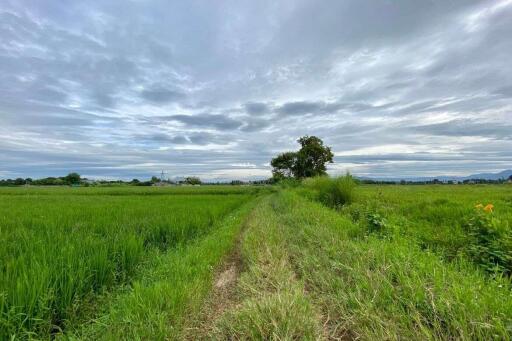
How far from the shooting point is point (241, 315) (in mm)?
2771

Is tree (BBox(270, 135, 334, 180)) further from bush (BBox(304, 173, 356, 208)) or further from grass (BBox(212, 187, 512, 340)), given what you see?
grass (BBox(212, 187, 512, 340))

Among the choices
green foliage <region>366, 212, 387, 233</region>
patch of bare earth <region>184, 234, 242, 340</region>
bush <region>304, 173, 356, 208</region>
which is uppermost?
bush <region>304, 173, 356, 208</region>

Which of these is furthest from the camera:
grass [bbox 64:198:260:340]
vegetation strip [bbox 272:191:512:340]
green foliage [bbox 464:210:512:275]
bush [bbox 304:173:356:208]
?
bush [bbox 304:173:356:208]

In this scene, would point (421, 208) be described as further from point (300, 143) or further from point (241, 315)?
point (300, 143)

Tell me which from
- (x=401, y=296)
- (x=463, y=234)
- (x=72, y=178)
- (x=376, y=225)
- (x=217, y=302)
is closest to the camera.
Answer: (x=401, y=296)

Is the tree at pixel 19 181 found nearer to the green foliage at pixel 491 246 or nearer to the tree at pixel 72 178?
the tree at pixel 72 178

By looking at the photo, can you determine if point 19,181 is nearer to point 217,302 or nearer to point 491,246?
point 217,302

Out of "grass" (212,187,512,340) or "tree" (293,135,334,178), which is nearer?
"grass" (212,187,512,340)

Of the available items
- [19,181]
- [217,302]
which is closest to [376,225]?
[217,302]

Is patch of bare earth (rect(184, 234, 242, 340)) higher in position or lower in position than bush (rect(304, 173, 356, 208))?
lower

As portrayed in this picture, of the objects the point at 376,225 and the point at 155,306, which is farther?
the point at 376,225

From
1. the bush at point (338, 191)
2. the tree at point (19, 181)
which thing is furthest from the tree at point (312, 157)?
the tree at point (19, 181)

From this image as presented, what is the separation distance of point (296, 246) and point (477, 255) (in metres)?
2.91

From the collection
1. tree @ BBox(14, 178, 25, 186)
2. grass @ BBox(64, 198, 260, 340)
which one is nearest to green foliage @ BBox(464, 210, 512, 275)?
grass @ BBox(64, 198, 260, 340)
